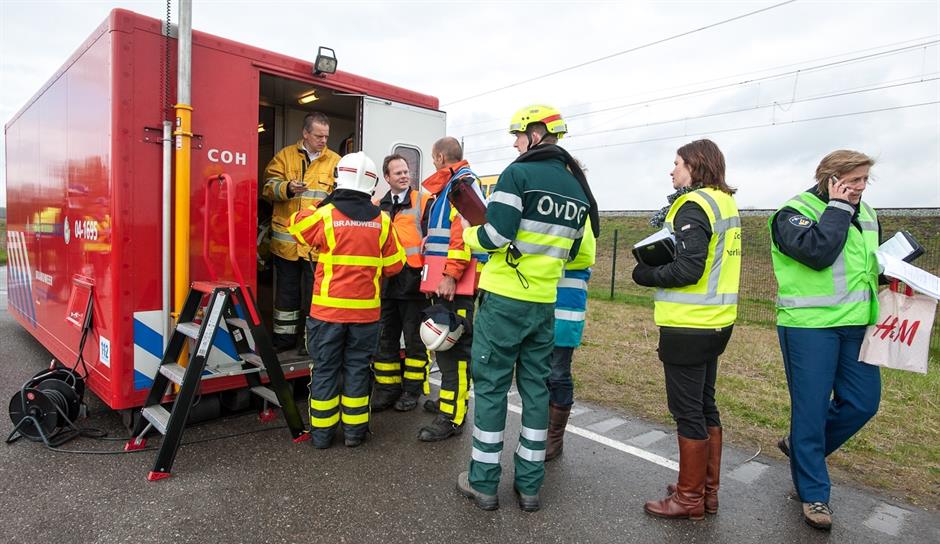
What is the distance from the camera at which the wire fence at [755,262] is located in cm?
965

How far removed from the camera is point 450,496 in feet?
10.4

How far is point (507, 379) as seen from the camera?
3.08 metres

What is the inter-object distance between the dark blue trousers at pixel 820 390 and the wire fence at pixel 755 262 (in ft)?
7.58

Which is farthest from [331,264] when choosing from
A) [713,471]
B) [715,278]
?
[713,471]

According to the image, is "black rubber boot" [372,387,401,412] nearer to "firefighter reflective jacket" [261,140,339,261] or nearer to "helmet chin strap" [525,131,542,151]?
"firefighter reflective jacket" [261,140,339,261]

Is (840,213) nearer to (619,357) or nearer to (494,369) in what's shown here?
(494,369)

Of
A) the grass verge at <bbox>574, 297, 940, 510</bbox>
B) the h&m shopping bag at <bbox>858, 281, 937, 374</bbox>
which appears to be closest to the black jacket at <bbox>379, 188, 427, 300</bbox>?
the grass verge at <bbox>574, 297, 940, 510</bbox>

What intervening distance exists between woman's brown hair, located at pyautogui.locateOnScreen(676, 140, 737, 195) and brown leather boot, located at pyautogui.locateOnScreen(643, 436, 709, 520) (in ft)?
4.52

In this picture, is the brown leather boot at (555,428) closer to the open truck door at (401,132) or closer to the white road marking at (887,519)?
the white road marking at (887,519)

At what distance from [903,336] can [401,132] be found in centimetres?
388

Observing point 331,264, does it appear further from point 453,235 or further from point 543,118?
point 543,118

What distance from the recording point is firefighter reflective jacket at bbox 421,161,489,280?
3863mm

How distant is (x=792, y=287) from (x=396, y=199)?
2883 millimetres

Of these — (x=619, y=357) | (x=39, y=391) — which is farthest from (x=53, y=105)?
(x=619, y=357)
